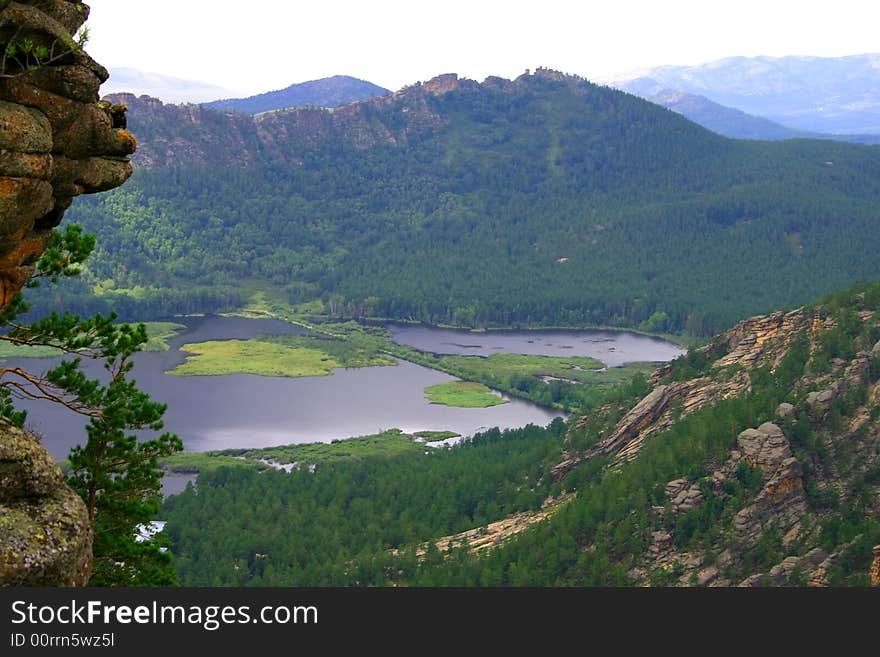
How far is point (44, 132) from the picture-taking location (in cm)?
3203

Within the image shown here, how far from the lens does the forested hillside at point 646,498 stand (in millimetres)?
77312

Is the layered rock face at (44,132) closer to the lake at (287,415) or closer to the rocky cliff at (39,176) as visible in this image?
the rocky cliff at (39,176)

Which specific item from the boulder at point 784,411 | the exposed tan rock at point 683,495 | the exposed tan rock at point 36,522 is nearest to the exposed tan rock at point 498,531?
the exposed tan rock at point 683,495

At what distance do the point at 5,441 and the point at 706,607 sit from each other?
18.9 meters

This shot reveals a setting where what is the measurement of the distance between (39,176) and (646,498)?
206ft

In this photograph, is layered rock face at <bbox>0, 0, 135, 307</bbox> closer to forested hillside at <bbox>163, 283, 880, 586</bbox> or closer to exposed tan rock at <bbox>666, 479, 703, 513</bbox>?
forested hillside at <bbox>163, 283, 880, 586</bbox>

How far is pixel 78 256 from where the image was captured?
4003 centimetres

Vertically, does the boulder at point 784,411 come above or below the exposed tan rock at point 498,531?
above

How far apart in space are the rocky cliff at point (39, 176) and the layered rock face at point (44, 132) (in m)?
0.03

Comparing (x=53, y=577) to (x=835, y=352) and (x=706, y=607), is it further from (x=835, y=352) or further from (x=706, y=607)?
(x=835, y=352)

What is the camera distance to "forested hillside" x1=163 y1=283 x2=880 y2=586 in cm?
7731

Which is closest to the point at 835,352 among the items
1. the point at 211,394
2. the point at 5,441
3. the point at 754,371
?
the point at 754,371

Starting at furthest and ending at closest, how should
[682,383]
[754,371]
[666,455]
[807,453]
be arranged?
[682,383] → [754,371] → [666,455] → [807,453]

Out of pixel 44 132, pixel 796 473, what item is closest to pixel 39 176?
pixel 44 132
